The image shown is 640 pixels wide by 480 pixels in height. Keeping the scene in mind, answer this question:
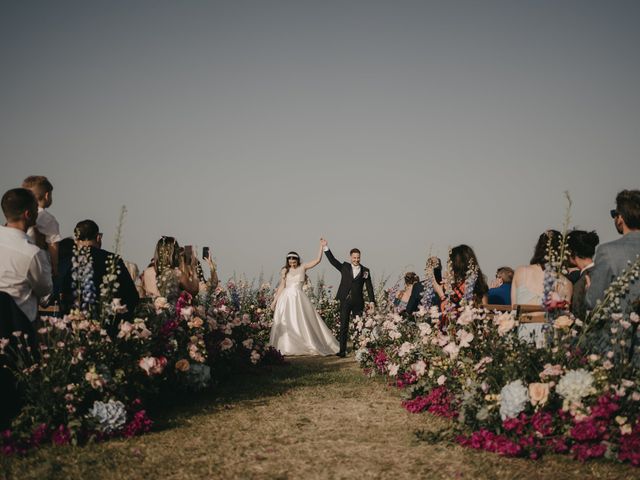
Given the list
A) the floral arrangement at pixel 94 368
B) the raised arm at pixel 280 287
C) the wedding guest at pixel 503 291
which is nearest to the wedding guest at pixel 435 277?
the wedding guest at pixel 503 291

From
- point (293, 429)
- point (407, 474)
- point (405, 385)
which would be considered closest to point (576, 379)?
point (407, 474)

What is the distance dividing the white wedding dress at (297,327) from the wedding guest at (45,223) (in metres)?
7.45

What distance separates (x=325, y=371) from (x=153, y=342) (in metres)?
4.42

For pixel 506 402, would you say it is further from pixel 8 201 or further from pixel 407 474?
pixel 8 201

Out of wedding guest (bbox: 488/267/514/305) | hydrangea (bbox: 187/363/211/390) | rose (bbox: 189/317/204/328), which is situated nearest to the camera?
rose (bbox: 189/317/204/328)

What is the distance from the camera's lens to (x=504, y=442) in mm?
4727

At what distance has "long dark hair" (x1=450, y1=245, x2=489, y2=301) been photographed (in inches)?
313

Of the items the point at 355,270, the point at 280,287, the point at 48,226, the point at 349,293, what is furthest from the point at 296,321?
the point at 48,226

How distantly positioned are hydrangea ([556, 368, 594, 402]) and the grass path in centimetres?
53

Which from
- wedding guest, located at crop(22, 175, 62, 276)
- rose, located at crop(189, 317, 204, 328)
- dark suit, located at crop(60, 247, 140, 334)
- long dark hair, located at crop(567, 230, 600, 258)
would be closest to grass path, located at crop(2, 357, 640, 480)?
rose, located at crop(189, 317, 204, 328)

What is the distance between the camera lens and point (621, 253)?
512 cm

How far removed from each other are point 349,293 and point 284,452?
788 cm

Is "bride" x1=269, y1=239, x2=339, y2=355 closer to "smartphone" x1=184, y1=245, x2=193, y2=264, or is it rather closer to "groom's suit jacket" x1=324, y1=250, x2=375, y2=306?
"groom's suit jacket" x1=324, y1=250, x2=375, y2=306

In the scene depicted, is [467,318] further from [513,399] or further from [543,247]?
[543,247]
